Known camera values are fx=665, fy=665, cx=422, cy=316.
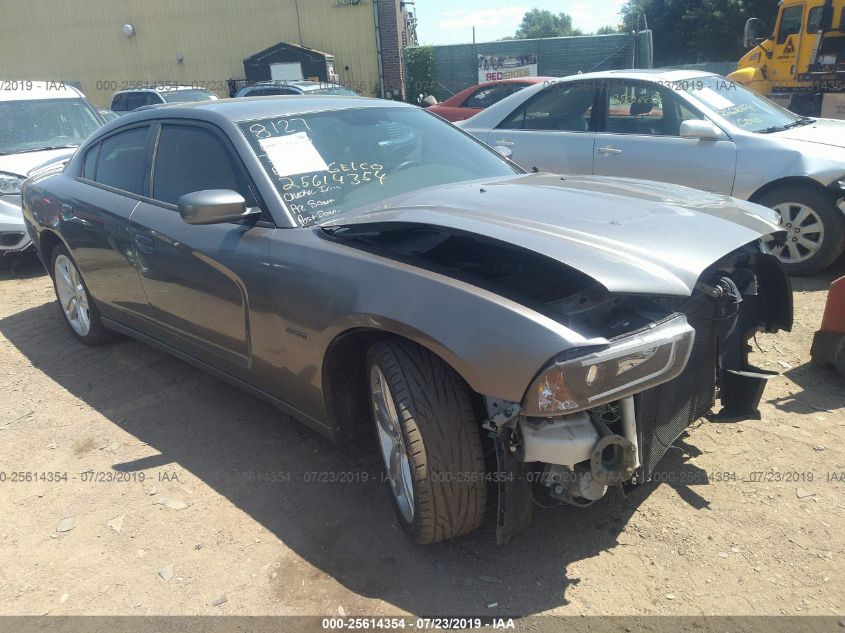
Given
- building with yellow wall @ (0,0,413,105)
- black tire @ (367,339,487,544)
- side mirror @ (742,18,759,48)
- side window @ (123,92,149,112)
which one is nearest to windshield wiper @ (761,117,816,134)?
black tire @ (367,339,487,544)

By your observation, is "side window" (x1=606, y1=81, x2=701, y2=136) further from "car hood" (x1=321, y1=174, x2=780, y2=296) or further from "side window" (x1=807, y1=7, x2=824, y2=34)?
"side window" (x1=807, y1=7, x2=824, y2=34)

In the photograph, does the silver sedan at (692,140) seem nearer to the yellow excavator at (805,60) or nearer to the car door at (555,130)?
the car door at (555,130)

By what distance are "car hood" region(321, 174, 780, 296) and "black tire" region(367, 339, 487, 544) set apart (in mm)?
514

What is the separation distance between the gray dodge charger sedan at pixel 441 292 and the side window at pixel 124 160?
0.03m

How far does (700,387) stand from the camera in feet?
8.53

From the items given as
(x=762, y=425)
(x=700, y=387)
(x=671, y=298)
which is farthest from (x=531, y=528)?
(x=762, y=425)

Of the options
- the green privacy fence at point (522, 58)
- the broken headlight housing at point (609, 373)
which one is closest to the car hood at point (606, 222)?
the broken headlight housing at point (609, 373)

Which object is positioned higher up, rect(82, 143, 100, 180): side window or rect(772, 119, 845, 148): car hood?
rect(82, 143, 100, 180): side window

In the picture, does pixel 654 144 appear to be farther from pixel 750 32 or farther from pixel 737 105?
pixel 750 32

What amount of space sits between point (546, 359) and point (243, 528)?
1.60m

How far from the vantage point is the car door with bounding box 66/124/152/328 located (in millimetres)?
3836

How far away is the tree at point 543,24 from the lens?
100 metres

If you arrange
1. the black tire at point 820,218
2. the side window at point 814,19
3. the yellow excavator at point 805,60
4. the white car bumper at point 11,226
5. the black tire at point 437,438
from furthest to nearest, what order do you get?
the side window at point 814,19 → the yellow excavator at point 805,60 → the white car bumper at point 11,226 → the black tire at point 820,218 → the black tire at point 437,438

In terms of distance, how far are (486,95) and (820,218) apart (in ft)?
24.8
